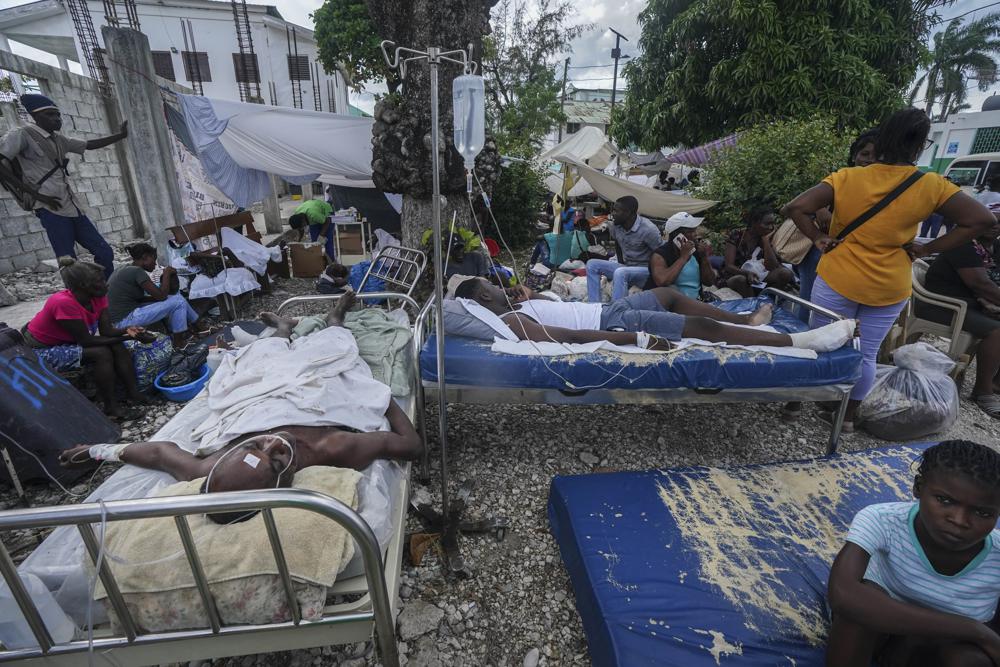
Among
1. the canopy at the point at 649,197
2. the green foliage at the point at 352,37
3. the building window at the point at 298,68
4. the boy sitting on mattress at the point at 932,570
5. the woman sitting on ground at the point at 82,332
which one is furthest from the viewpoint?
the building window at the point at 298,68

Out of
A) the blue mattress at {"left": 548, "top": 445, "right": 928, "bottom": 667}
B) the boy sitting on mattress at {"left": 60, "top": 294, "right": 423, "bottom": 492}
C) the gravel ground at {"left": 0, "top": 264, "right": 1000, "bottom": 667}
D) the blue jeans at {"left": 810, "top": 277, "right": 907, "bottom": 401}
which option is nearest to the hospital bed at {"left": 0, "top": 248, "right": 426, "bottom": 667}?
the boy sitting on mattress at {"left": 60, "top": 294, "right": 423, "bottom": 492}

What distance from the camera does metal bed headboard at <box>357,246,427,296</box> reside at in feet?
19.0

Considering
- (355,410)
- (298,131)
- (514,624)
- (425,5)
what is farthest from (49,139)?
(514,624)

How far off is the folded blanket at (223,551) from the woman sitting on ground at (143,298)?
11.3ft

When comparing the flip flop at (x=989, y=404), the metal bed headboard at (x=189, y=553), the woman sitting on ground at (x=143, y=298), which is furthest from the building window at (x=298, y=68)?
the flip flop at (x=989, y=404)

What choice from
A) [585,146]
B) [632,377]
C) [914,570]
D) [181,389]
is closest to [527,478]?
[632,377]

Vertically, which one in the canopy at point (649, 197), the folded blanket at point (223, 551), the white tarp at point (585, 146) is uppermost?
the white tarp at point (585, 146)

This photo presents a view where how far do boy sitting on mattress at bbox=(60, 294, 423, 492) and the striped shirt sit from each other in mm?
1826

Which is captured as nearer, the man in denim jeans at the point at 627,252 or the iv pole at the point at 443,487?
the iv pole at the point at 443,487

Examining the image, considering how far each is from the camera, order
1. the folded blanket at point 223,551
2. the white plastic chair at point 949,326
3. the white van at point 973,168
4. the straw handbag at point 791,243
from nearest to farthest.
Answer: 1. the folded blanket at point 223,551
2. the white plastic chair at point 949,326
3. the straw handbag at point 791,243
4. the white van at point 973,168

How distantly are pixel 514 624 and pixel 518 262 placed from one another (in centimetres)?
745

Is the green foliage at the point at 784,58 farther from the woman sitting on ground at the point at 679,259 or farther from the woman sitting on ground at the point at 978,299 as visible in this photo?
the woman sitting on ground at the point at 679,259

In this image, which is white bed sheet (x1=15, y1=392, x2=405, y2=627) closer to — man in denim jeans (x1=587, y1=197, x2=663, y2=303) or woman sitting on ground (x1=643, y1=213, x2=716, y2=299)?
woman sitting on ground (x1=643, y1=213, x2=716, y2=299)

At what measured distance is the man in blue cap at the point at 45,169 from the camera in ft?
14.4
